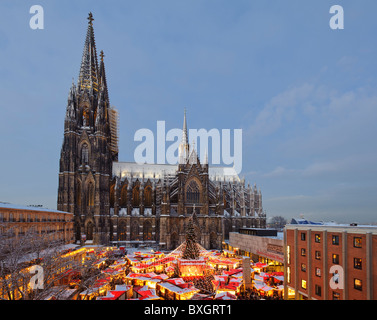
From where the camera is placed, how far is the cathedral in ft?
199

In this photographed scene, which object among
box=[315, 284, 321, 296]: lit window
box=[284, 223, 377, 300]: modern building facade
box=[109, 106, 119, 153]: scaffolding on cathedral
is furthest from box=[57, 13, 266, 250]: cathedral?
box=[315, 284, 321, 296]: lit window

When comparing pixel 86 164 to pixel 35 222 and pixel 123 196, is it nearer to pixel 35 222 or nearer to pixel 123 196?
pixel 123 196

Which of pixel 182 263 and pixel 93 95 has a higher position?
pixel 93 95

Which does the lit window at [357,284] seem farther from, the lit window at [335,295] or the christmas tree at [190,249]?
the christmas tree at [190,249]

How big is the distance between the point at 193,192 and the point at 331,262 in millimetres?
43290

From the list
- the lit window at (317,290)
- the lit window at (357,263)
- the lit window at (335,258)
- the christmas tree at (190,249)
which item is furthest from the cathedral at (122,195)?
the lit window at (357,263)

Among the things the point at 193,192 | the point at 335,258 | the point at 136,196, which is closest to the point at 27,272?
the point at 335,258

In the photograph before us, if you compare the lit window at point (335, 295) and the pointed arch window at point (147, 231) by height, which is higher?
the lit window at point (335, 295)

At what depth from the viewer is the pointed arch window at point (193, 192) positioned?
65444 millimetres

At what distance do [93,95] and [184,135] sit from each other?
27.1 metres
